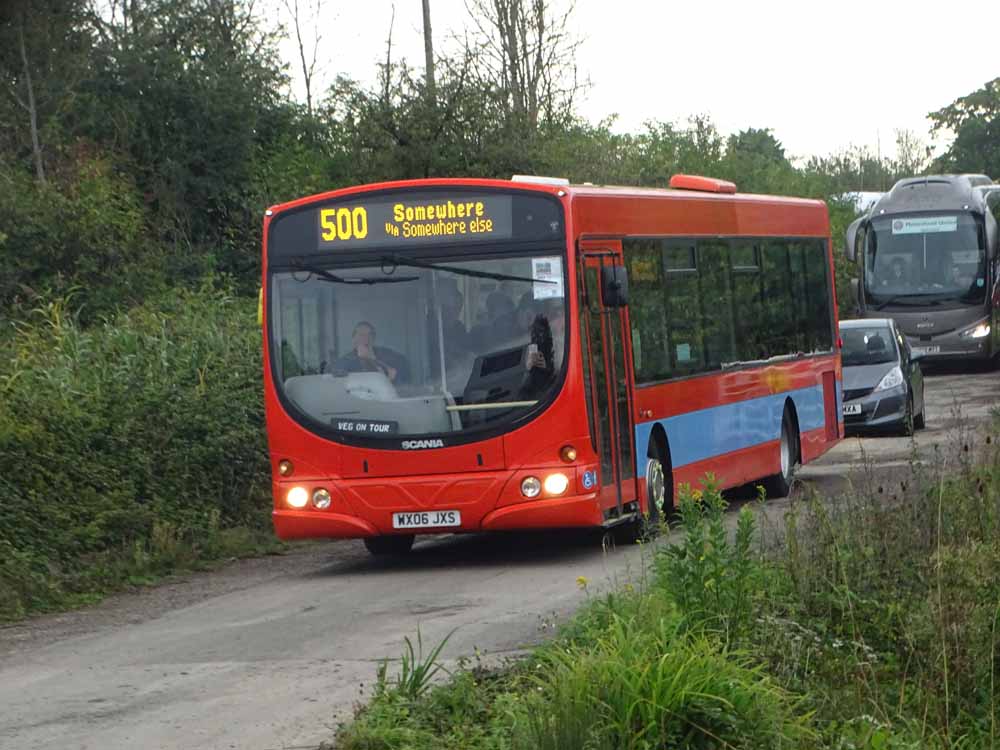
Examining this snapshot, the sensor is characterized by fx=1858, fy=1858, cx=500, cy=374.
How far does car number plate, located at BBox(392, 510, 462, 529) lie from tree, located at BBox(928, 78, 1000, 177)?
93.1m

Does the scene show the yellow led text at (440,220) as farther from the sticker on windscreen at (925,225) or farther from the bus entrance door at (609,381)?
the sticker on windscreen at (925,225)

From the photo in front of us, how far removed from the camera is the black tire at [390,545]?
15.5 metres

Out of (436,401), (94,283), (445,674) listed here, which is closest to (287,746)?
(445,674)

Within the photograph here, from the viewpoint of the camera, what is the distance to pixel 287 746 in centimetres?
779

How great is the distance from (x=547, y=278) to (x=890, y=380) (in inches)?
497

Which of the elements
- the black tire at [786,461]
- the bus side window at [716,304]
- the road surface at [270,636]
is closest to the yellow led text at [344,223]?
the road surface at [270,636]

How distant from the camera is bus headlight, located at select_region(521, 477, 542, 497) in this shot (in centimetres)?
1382

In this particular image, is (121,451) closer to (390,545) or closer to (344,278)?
(390,545)

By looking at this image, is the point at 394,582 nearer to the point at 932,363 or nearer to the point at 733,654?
the point at 733,654

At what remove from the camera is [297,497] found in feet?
46.8

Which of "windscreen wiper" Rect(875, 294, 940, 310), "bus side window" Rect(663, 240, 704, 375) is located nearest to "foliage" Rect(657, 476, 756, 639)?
"bus side window" Rect(663, 240, 704, 375)

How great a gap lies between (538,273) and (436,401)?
1241 mm

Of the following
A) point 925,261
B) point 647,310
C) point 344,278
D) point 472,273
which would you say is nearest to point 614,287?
point 472,273

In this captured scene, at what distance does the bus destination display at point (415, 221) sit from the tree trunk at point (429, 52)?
1594 cm
